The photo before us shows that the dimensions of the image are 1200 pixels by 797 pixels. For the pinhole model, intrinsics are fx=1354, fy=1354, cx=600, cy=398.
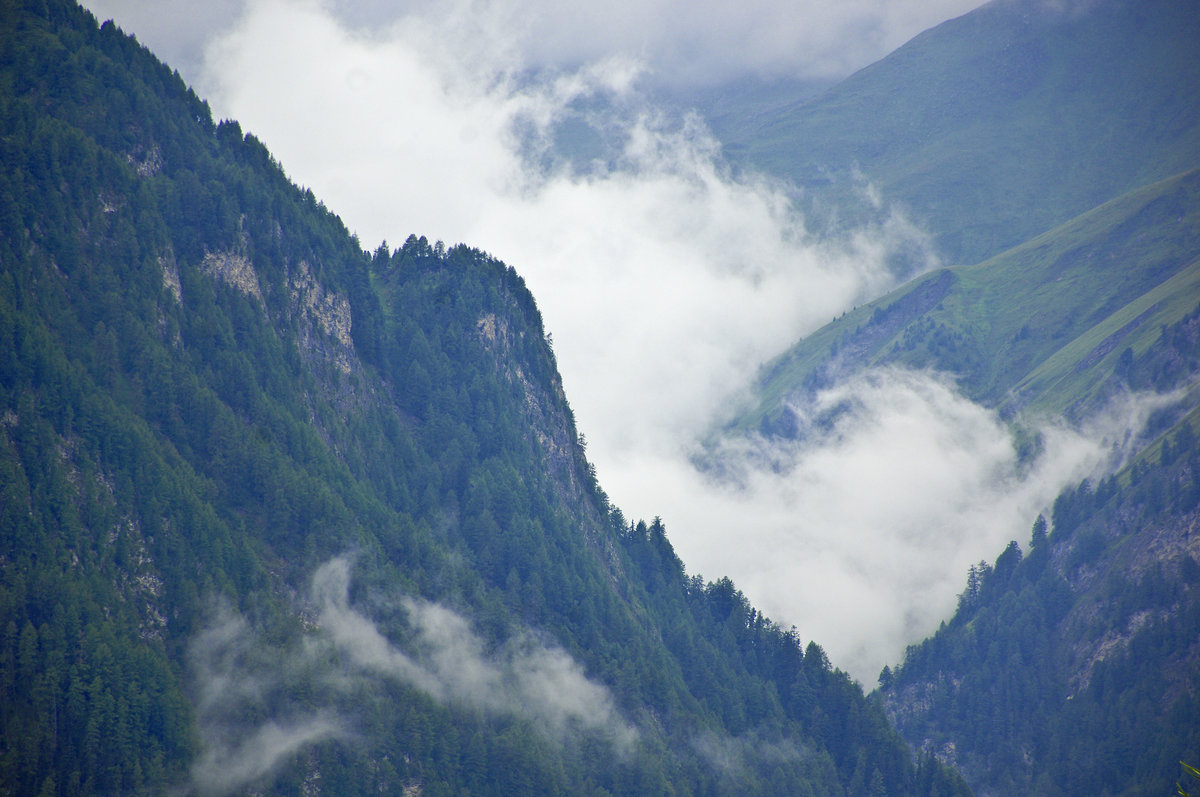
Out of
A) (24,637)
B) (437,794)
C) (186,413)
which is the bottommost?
(437,794)

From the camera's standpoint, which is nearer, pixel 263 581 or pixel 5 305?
pixel 5 305

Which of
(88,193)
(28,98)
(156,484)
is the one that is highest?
(28,98)

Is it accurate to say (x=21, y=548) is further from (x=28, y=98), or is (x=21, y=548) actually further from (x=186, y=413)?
(x=28, y=98)

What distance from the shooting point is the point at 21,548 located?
15225 centimetres

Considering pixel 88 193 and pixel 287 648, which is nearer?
pixel 287 648

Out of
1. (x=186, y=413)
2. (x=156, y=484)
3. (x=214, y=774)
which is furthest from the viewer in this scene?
(x=186, y=413)

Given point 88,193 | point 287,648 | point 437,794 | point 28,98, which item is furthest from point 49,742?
point 28,98

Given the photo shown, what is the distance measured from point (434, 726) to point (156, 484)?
48389mm

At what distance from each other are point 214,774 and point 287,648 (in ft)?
73.4

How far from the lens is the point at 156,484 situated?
170375 millimetres

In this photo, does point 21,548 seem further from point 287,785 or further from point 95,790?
point 287,785

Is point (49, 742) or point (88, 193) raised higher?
point (88, 193)

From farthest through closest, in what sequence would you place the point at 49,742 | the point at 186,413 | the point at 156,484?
the point at 186,413 → the point at 156,484 → the point at 49,742

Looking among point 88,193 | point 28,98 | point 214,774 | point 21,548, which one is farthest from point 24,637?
point 28,98
